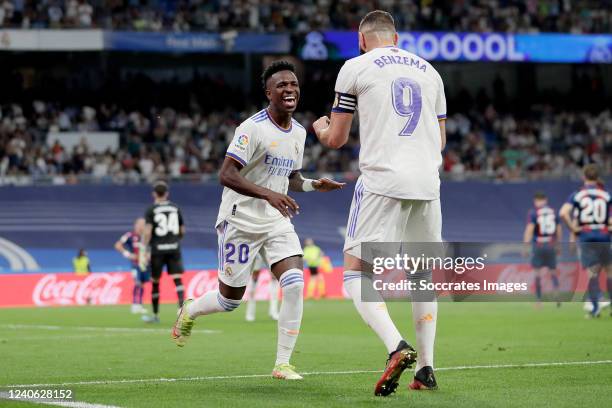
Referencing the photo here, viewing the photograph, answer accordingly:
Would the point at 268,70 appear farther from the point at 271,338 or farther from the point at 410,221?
the point at 271,338

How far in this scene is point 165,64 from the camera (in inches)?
1663

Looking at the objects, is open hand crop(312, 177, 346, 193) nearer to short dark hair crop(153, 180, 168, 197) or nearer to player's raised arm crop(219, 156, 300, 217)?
player's raised arm crop(219, 156, 300, 217)

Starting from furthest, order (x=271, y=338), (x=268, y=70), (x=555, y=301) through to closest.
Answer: (x=555, y=301) → (x=271, y=338) → (x=268, y=70)

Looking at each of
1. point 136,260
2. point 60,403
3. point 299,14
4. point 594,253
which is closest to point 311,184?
point 60,403

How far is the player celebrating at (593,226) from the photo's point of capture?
62.5ft

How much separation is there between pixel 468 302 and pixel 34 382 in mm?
18362

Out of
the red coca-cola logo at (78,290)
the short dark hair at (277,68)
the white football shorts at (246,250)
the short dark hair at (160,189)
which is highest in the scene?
the short dark hair at (277,68)

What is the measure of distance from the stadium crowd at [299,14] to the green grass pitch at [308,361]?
1843cm

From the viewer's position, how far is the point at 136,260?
969 inches

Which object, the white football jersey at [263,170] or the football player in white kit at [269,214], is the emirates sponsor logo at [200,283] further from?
the white football jersey at [263,170]

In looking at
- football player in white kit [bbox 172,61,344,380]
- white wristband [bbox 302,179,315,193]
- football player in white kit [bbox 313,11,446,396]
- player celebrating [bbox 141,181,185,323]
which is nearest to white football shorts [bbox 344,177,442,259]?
football player in white kit [bbox 313,11,446,396]

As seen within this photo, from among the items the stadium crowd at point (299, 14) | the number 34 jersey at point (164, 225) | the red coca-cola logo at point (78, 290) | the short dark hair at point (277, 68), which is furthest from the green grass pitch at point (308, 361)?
the stadium crowd at point (299, 14)

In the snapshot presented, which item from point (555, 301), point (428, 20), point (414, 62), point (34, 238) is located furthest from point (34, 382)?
point (428, 20)

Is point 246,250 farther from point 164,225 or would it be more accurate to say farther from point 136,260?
point 136,260
